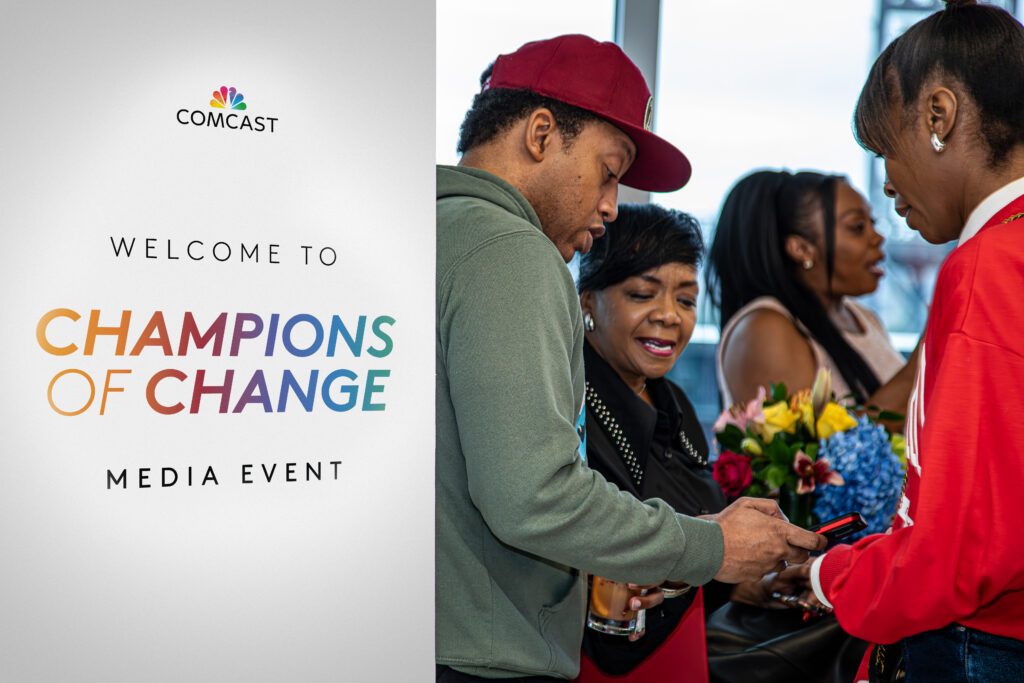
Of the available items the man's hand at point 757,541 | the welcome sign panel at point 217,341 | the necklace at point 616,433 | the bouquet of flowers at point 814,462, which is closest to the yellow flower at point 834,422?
the bouquet of flowers at point 814,462

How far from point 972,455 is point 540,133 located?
75cm

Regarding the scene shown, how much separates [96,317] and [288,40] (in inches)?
13.1

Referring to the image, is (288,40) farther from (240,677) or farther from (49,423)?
(240,677)

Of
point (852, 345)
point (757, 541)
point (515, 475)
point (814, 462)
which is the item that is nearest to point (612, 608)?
point (757, 541)

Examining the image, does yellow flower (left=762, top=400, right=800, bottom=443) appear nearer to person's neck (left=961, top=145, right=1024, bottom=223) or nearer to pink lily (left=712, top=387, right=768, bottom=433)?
pink lily (left=712, top=387, right=768, bottom=433)

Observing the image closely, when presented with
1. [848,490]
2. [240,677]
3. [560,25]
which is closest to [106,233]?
[240,677]

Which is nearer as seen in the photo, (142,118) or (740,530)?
(142,118)

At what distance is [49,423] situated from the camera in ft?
3.03

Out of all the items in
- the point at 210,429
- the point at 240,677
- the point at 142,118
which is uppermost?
the point at 142,118

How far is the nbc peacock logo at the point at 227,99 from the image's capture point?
3.23 feet

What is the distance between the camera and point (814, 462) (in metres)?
2.10

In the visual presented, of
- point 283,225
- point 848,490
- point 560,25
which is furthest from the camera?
point 560,25

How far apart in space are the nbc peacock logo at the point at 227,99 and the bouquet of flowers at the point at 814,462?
1435mm

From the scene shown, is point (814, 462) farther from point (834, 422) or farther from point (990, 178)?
point (990, 178)
